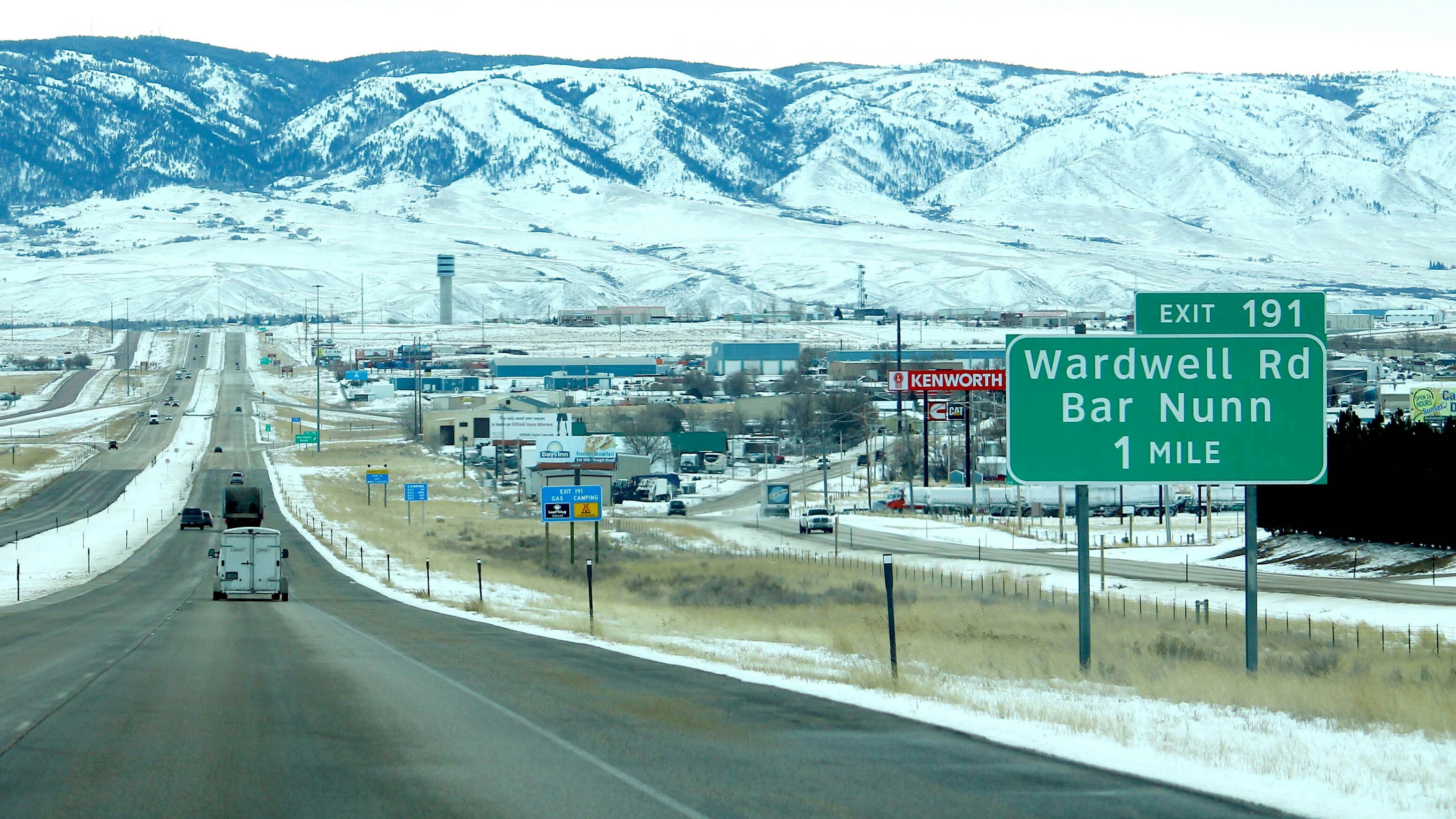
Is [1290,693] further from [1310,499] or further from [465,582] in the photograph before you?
[1310,499]

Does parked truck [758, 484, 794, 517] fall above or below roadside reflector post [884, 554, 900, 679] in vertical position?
below

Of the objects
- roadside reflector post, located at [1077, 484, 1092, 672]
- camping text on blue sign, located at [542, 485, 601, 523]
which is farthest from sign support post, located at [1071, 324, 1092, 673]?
camping text on blue sign, located at [542, 485, 601, 523]

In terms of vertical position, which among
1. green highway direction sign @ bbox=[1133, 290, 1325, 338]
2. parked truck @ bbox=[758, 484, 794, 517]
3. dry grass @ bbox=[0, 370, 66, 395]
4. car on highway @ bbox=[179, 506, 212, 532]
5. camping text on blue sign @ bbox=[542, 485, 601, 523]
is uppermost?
green highway direction sign @ bbox=[1133, 290, 1325, 338]

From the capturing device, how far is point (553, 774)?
10742 millimetres

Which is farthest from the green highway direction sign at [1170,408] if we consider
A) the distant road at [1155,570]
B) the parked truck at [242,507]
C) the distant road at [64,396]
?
the distant road at [64,396]

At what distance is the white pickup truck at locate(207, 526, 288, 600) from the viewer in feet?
138

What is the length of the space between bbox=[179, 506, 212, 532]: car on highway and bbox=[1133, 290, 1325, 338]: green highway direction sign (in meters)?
64.9

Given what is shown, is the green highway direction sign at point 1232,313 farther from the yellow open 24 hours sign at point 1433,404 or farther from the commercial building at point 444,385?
the commercial building at point 444,385

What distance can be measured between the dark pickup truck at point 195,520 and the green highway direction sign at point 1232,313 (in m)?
A: 65.2

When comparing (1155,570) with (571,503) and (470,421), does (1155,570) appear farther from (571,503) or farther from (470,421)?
(470,421)

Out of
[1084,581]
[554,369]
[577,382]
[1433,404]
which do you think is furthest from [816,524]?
[554,369]

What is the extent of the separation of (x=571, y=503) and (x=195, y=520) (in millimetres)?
28568

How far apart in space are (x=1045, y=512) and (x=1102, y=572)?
48652mm

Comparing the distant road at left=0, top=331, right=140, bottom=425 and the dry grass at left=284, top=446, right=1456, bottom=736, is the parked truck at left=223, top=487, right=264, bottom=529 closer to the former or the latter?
the dry grass at left=284, top=446, right=1456, bottom=736
